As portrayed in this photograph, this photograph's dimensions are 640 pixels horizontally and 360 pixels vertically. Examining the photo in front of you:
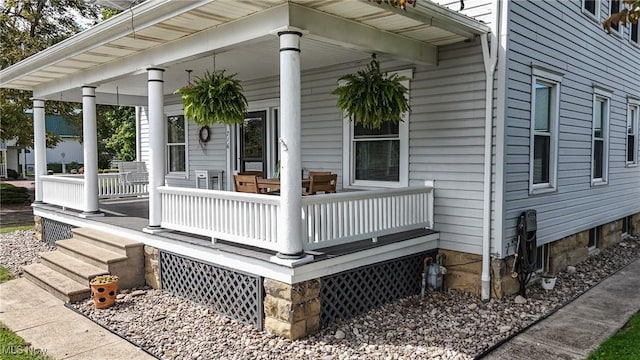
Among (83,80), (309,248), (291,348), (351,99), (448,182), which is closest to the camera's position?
(291,348)

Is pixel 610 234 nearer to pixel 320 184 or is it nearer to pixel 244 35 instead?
pixel 320 184

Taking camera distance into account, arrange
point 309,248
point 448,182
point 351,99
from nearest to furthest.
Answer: point 309,248
point 351,99
point 448,182

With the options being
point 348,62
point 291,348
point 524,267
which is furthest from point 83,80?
point 524,267

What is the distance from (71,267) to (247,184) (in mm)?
2646

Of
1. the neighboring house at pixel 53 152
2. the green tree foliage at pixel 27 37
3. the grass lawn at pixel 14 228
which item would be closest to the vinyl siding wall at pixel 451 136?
the grass lawn at pixel 14 228

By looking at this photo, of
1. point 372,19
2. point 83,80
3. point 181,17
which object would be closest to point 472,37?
point 372,19

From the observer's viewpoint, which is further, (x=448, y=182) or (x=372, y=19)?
(x=448, y=182)

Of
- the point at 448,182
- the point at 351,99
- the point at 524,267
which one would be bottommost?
the point at 524,267

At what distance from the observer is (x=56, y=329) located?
15.3 feet

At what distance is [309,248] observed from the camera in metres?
4.48

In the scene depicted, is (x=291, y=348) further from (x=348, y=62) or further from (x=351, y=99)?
(x=348, y=62)

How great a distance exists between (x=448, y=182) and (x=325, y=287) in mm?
2140

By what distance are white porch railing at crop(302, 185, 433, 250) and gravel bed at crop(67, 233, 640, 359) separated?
89 centimetres

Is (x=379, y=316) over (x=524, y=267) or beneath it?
beneath
